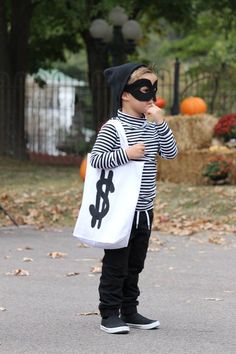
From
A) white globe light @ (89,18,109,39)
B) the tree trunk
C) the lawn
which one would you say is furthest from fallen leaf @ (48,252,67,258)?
white globe light @ (89,18,109,39)

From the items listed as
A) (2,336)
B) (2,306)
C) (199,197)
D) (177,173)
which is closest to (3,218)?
(199,197)

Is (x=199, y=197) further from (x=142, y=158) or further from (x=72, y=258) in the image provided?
(x=142, y=158)

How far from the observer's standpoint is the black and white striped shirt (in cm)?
625

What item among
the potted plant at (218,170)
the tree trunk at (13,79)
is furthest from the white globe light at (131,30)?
the potted plant at (218,170)

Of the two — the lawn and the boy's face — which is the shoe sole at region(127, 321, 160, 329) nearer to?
the boy's face

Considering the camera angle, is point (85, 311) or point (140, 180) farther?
point (85, 311)

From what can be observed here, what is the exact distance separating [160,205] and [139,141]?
719 cm

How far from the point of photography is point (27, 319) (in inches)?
268

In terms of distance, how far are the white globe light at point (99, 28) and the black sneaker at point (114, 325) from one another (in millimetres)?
15198

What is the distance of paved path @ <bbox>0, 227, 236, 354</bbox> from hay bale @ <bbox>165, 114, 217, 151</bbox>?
477 centimetres

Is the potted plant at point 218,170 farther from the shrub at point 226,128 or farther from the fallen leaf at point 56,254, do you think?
the fallen leaf at point 56,254

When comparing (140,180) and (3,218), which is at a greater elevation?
(140,180)

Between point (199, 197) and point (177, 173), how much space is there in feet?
7.06

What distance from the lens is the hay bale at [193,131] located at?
53.2 ft
